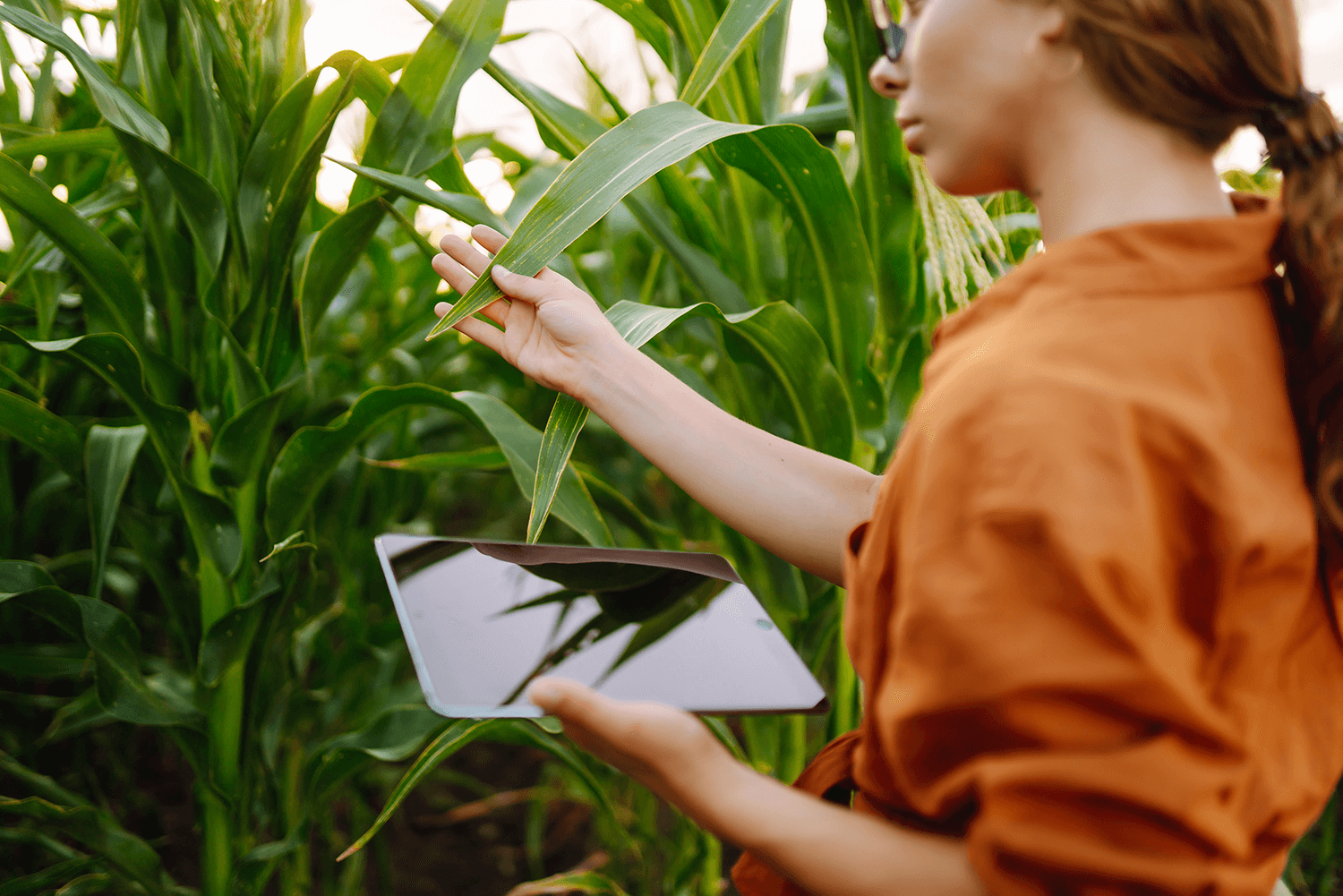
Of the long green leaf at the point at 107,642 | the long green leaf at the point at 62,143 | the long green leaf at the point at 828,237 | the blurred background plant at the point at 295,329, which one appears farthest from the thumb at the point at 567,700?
the long green leaf at the point at 62,143

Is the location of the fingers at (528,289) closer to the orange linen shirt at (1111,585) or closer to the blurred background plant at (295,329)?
the blurred background plant at (295,329)

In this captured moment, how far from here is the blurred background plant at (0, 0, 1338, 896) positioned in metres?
0.54

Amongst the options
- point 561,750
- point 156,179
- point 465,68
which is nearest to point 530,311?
point 465,68

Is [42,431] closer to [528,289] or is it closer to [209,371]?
[209,371]

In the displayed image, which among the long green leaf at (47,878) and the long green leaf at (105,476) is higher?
the long green leaf at (105,476)

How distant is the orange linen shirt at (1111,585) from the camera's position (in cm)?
22

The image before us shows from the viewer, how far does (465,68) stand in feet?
1.77

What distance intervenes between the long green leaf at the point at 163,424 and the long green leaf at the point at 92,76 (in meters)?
0.14

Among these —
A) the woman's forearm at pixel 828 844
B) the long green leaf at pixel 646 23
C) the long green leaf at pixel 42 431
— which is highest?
the long green leaf at pixel 646 23

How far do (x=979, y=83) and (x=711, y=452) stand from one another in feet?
0.75

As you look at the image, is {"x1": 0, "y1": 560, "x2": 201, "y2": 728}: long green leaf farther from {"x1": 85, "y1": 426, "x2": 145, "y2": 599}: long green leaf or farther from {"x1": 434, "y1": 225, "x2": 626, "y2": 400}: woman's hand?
{"x1": 434, "y1": 225, "x2": 626, "y2": 400}: woman's hand

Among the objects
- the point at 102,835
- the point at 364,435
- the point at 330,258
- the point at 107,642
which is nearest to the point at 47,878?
Answer: the point at 102,835

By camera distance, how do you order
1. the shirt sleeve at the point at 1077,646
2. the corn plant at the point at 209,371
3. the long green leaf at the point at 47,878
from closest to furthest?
1. the shirt sleeve at the point at 1077,646
2. the corn plant at the point at 209,371
3. the long green leaf at the point at 47,878

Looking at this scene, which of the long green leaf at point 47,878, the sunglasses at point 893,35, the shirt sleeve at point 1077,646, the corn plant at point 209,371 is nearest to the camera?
the shirt sleeve at point 1077,646
